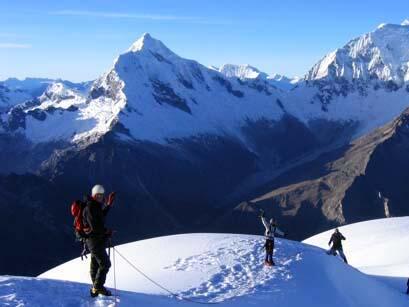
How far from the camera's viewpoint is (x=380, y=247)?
67.4 metres

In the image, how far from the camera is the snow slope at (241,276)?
32.5m

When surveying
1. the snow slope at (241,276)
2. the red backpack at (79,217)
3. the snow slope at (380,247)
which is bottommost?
the snow slope at (380,247)

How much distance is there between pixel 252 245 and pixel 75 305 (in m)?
19.7

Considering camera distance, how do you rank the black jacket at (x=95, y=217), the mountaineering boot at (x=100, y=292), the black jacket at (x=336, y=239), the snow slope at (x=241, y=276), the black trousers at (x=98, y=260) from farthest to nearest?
the black jacket at (x=336, y=239), the snow slope at (x=241, y=276), the mountaineering boot at (x=100, y=292), the black trousers at (x=98, y=260), the black jacket at (x=95, y=217)

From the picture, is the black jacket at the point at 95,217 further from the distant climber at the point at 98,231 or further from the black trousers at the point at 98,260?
the black trousers at the point at 98,260

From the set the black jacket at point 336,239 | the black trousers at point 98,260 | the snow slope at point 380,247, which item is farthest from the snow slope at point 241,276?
the snow slope at point 380,247

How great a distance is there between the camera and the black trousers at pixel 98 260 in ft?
80.6

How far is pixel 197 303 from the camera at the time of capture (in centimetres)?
2998

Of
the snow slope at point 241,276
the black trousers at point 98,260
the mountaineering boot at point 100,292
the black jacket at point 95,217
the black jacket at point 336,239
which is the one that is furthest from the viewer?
the black jacket at point 336,239

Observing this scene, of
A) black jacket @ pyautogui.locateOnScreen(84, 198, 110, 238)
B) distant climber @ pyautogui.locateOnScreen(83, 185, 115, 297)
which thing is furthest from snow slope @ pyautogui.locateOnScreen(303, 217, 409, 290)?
black jacket @ pyautogui.locateOnScreen(84, 198, 110, 238)

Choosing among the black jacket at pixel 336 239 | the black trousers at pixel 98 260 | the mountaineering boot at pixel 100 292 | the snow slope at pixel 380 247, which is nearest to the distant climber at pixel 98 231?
the black trousers at pixel 98 260

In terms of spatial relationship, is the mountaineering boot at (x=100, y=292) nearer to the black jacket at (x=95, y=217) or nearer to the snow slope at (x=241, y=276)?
the snow slope at (x=241, y=276)

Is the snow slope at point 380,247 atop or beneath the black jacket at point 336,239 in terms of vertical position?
beneath

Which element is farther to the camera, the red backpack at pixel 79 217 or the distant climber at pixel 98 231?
the red backpack at pixel 79 217
